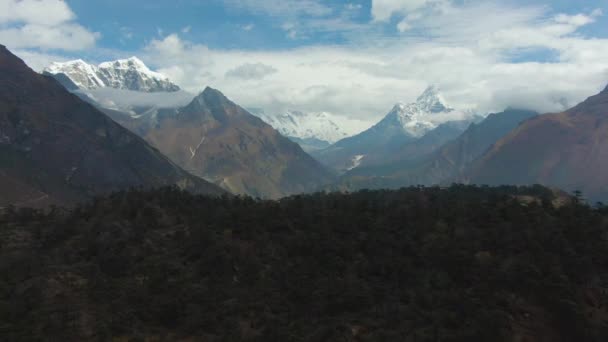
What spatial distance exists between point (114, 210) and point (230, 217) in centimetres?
3049

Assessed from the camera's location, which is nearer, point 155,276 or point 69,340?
point 69,340

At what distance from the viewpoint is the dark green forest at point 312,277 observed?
60375 millimetres

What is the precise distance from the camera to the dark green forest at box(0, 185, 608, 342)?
60375mm

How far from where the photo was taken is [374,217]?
107 metres

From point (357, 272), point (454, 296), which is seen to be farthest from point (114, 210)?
point (454, 296)

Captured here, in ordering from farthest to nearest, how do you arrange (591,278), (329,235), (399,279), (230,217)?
(230,217) < (329,235) < (399,279) < (591,278)

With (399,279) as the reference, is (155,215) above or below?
above

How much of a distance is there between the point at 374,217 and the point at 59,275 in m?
56.0

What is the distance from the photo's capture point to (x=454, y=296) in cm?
6481

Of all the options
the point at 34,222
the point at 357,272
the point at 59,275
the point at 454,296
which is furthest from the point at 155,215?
the point at 454,296

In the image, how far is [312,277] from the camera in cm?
7631

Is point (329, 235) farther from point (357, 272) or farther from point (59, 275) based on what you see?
point (59, 275)

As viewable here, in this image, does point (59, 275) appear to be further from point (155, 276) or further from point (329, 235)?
point (329, 235)

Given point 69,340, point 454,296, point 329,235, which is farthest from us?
point 329,235
